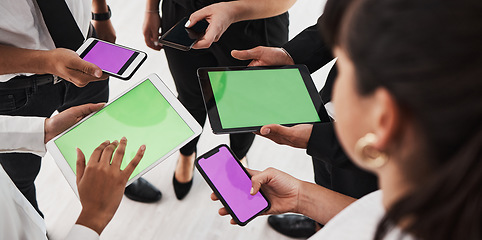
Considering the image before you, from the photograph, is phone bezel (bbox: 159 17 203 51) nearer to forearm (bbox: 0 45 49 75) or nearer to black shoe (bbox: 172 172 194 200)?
forearm (bbox: 0 45 49 75)

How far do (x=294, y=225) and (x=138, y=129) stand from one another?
78 cm

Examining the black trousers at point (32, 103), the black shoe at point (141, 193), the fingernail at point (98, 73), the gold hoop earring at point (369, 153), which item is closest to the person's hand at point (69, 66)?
the fingernail at point (98, 73)

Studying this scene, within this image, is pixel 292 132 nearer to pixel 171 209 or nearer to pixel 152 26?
pixel 152 26

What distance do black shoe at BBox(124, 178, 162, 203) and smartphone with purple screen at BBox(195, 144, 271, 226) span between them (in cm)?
62

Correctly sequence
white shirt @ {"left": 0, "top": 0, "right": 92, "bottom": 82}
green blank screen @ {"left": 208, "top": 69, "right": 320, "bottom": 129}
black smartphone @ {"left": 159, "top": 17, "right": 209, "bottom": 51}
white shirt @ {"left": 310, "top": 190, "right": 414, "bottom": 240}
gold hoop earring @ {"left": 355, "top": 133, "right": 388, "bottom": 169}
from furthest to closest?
black smartphone @ {"left": 159, "top": 17, "right": 209, "bottom": 51} < green blank screen @ {"left": 208, "top": 69, "right": 320, "bottom": 129} < white shirt @ {"left": 0, "top": 0, "right": 92, "bottom": 82} < white shirt @ {"left": 310, "top": 190, "right": 414, "bottom": 240} < gold hoop earring @ {"left": 355, "top": 133, "right": 388, "bottom": 169}

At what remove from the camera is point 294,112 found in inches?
40.6

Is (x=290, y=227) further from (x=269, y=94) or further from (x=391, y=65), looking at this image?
(x=391, y=65)

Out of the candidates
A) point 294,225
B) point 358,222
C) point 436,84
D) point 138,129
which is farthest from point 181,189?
point 436,84

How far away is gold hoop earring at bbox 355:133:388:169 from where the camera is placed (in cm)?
45

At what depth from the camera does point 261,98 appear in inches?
41.5

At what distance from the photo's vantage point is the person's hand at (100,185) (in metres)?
0.78

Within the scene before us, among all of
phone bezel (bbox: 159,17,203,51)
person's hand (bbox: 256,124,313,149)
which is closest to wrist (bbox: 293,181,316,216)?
person's hand (bbox: 256,124,313,149)

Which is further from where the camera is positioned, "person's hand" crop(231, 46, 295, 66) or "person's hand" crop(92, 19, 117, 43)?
"person's hand" crop(92, 19, 117, 43)

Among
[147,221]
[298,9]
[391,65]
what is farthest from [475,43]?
[298,9]
